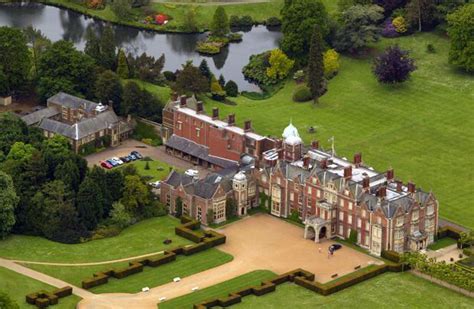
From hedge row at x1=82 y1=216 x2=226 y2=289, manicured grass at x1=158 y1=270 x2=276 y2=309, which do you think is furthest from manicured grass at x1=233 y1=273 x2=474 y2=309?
hedge row at x1=82 y1=216 x2=226 y2=289

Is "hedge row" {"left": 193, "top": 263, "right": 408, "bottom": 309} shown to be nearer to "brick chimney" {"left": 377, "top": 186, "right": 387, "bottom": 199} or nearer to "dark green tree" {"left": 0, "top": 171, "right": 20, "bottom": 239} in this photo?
"brick chimney" {"left": 377, "top": 186, "right": 387, "bottom": 199}

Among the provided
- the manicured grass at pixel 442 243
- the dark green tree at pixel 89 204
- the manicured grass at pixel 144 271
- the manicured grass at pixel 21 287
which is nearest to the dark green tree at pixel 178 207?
the dark green tree at pixel 89 204

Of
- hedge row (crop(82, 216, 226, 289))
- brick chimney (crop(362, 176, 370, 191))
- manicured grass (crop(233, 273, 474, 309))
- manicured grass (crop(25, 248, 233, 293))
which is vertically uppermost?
brick chimney (crop(362, 176, 370, 191))

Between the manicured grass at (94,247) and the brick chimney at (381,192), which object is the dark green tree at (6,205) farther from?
the brick chimney at (381,192)

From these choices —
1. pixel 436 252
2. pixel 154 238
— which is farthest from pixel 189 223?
pixel 436 252

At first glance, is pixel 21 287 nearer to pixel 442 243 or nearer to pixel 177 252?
pixel 177 252

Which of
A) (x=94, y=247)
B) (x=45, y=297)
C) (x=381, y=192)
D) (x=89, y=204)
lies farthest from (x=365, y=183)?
(x=45, y=297)
